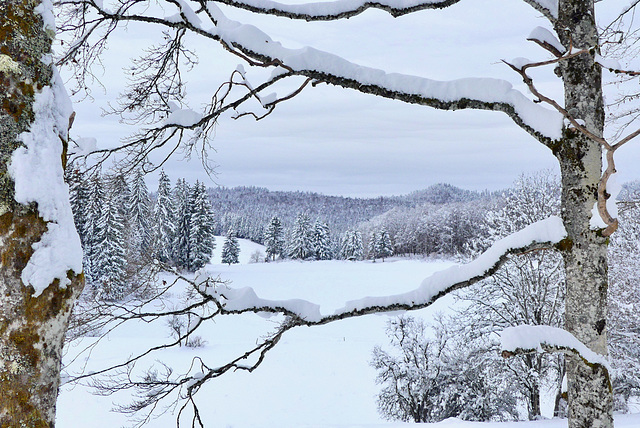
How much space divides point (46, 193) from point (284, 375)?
62.4ft

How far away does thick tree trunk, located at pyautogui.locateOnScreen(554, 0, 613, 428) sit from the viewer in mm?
2473

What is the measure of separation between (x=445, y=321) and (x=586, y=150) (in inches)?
593

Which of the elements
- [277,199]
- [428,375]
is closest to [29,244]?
[428,375]

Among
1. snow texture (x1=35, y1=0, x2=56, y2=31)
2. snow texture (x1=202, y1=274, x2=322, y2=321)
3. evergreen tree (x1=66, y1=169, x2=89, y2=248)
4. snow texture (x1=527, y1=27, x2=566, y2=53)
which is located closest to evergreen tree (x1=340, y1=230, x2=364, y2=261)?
evergreen tree (x1=66, y1=169, x2=89, y2=248)

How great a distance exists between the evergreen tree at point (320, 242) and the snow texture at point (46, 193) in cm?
6237

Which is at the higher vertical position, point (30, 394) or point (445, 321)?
point (30, 394)

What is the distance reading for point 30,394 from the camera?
1.67m

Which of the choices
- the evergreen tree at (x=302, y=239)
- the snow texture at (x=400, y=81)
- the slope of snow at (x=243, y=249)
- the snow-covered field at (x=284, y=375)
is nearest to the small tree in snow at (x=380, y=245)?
the evergreen tree at (x=302, y=239)

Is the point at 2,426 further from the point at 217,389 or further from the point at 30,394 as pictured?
the point at 217,389

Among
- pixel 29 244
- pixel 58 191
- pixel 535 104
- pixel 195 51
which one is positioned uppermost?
pixel 195 51

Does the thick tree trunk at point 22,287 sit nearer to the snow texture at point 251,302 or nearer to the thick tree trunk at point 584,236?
the snow texture at point 251,302

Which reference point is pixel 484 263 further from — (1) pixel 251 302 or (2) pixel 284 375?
(2) pixel 284 375

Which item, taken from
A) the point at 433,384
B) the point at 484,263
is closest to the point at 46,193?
the point at 484,263

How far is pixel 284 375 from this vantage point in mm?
19406
